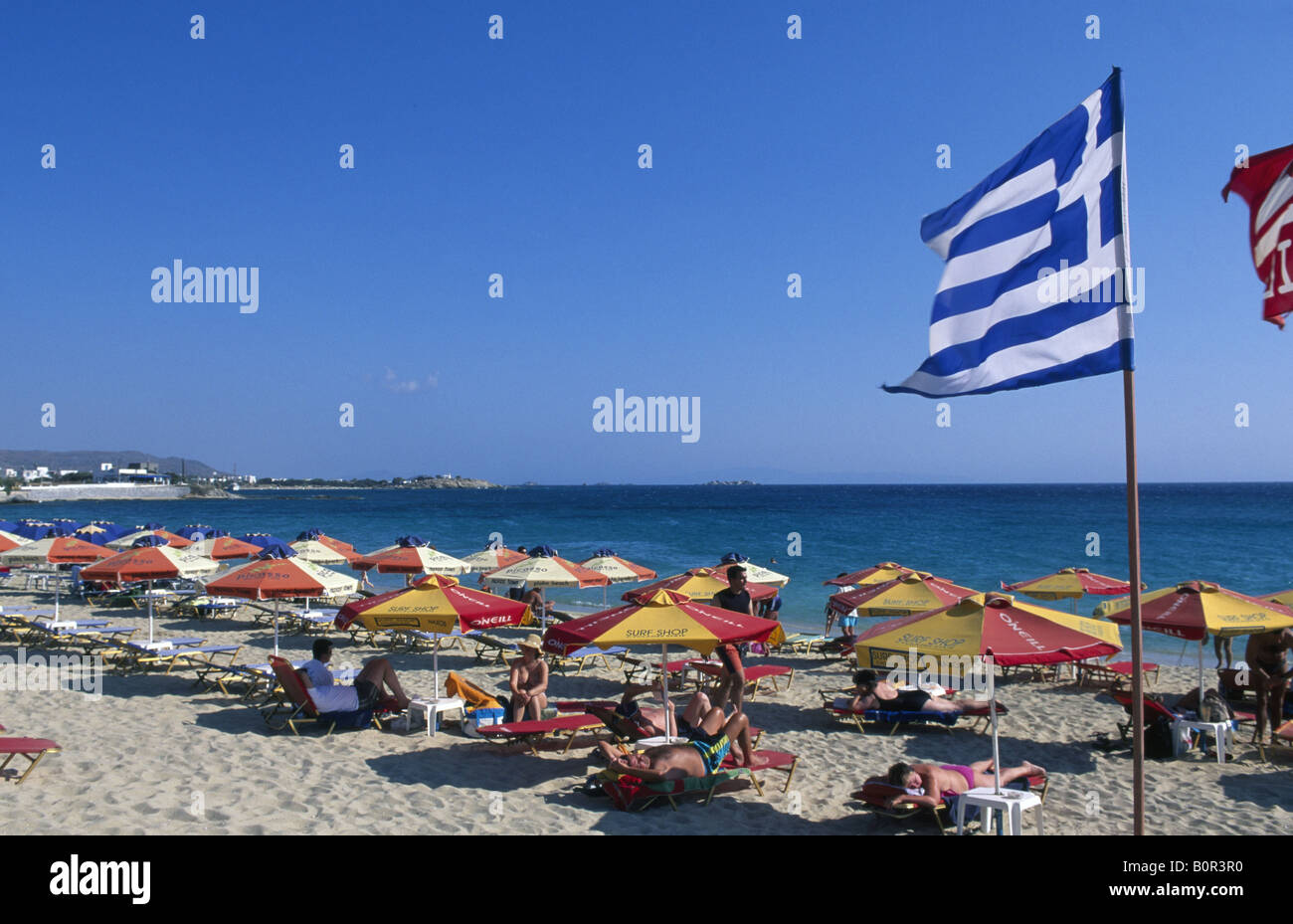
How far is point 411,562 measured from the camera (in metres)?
17.4

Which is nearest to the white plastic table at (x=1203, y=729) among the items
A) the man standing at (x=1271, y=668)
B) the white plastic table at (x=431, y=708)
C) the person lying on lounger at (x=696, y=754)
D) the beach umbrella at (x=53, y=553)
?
the man standing at (x=1271, y=668)

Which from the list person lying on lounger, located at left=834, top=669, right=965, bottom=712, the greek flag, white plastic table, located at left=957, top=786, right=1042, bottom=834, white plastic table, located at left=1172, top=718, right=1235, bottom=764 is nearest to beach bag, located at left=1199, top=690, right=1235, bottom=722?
white plastic table, located at left=1172, top=718, right=1235, bottom=764

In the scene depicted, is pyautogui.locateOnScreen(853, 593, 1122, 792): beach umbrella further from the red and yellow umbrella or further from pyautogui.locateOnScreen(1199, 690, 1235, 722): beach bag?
the red and yellow umbrella

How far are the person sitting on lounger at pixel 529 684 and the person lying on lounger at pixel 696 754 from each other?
1.38 meters

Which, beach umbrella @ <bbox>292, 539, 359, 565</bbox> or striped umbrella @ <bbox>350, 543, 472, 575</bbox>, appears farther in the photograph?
beach umbrella @ <bbox>292, 539, 359, 565</bbox>

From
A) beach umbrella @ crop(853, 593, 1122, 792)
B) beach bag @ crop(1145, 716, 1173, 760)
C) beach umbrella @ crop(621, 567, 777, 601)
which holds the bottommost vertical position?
beach bag @ crop(1145, 716, 1173, 760)

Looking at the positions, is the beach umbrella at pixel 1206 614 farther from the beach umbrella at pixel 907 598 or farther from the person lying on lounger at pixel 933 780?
the person lying on lounger at pixel 933 780

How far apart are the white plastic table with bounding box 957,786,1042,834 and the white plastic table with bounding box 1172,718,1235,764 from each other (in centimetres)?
326

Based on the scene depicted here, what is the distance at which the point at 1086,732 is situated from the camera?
1016cm

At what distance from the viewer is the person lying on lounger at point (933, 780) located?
664cm

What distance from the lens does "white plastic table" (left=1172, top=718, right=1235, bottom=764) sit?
28.9 feet

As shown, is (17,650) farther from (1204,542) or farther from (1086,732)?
(1204,542)
